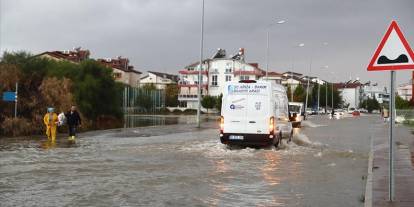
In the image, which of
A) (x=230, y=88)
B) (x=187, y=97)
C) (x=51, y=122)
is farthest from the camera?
(x=187, y=97)

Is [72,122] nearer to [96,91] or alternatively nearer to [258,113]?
[258,113]

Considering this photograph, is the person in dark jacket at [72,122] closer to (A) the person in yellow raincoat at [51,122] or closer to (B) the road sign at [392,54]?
(A) the person in yellow raincoat at [51,122]

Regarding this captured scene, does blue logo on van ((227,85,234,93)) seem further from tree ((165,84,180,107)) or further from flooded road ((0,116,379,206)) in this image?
tree ((165,84,180,107))

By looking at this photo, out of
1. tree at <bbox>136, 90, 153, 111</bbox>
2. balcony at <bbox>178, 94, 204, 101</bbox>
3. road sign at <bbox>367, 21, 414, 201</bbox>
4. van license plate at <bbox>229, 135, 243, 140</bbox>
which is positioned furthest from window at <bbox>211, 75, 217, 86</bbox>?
road sign at <bbox>367, 21, 414, 201</bbox>

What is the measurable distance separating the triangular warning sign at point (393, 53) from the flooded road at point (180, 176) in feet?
8.72

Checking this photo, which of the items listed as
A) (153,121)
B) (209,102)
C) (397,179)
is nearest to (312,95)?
(209,102)

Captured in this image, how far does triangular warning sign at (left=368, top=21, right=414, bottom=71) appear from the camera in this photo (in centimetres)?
884

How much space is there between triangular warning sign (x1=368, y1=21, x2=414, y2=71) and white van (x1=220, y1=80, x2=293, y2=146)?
464 inches

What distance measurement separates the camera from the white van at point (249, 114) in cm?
2081

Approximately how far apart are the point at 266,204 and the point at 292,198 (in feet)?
2.84

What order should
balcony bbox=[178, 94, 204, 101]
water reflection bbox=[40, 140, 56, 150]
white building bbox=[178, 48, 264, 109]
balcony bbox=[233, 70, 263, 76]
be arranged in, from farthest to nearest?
balcony bbox=[178, 94, 204, 101] → white building bbox=[178, 48, 264, 109] → balcony bbox=[233, 70, 263, 76] → water reflection bbox=[40, 140, 56, 150]

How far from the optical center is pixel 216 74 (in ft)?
405

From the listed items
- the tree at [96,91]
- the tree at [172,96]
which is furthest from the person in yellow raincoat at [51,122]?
the tree at [172,96]

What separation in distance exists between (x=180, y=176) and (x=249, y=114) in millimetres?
7980
